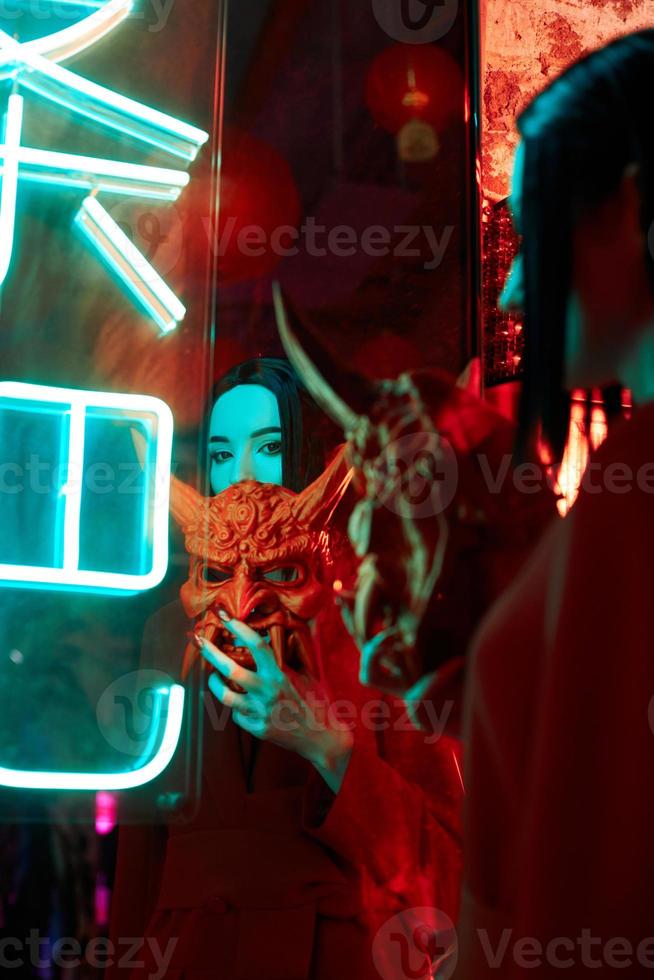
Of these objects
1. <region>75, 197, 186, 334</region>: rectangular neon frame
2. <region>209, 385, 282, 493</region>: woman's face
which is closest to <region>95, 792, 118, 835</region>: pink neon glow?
<region>209, 385, 282, 493</region>: woman's face

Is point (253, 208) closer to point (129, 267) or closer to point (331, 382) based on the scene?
point (129, 267)

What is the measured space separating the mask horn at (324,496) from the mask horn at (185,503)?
15 centimetres

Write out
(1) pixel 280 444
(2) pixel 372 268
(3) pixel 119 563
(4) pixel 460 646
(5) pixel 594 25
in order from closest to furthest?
(4) pixel 460 646, (3) pixel 119 563, (1) pixel 280 444, (2) pixel 372 268, (5) pixel 594 25

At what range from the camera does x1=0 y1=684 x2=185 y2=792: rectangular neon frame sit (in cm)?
144

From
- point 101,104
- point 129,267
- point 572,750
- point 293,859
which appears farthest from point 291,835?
point 101,104

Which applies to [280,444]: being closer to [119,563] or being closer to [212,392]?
[212,392]

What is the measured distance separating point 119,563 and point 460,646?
0.86 meters

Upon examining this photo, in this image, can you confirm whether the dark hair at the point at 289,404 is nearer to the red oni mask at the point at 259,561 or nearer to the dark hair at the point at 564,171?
the red oni mask at the point at 259,561

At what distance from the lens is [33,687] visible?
1.49 meters

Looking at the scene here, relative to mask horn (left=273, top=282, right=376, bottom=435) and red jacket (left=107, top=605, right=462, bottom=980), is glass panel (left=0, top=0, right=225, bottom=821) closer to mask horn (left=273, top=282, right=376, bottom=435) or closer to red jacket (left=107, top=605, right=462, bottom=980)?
red jacket (left=107, top=605, right=462, bottom=980)

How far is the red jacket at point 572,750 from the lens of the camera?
560mm

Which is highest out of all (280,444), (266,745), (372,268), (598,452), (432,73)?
(432,73)

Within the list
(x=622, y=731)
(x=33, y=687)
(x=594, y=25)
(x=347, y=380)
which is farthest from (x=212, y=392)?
(x=594, y=25)

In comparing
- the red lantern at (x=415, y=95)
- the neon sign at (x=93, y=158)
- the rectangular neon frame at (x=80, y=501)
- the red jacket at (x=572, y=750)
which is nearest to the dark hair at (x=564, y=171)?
the red jacket at (x=572, y=750)
